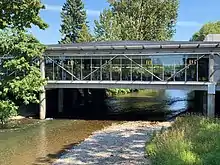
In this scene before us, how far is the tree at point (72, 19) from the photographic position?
6296 centimetres

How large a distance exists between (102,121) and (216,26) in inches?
2056

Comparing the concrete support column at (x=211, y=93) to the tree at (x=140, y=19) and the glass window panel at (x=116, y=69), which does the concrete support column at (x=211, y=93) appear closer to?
the glass window panel at (x=116, y=69)

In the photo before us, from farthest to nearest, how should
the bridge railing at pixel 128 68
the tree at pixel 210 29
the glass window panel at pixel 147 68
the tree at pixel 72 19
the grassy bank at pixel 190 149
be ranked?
the tree at pixel 210 29 → the tree at pixel 72 19 → the glass window panel at pixel 147 68 → the bridge railing at pixel 128 68 → the grassy bank at pixel 190 149

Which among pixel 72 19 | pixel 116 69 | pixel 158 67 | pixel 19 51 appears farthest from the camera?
pixel 72 19

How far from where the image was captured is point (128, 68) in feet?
82.7

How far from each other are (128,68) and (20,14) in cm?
812

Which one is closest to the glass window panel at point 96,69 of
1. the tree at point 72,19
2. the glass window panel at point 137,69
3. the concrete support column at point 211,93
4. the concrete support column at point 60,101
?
the glass window panel at point 137,69

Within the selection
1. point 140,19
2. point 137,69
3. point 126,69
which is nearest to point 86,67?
point 126,69

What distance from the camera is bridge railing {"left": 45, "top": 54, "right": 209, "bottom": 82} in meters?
24.0

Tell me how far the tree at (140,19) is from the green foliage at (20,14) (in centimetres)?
2339

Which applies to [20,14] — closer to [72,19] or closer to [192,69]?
[192,69]

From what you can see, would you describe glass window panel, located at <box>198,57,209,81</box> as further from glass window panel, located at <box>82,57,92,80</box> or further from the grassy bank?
the grassy bank

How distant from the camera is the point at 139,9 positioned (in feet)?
160

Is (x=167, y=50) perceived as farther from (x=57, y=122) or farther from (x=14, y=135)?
(x=14, y=135)
